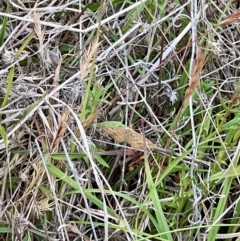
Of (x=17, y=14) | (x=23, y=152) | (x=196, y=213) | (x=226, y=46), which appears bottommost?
(x=196, y=213)

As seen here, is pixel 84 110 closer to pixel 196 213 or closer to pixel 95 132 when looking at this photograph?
pixel 95 132

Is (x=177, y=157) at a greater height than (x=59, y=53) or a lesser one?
lesser

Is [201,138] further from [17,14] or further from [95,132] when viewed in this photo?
[17,14]

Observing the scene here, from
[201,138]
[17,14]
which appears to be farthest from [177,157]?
[17,14]

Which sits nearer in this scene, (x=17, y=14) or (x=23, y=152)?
(x=23, y=152)
